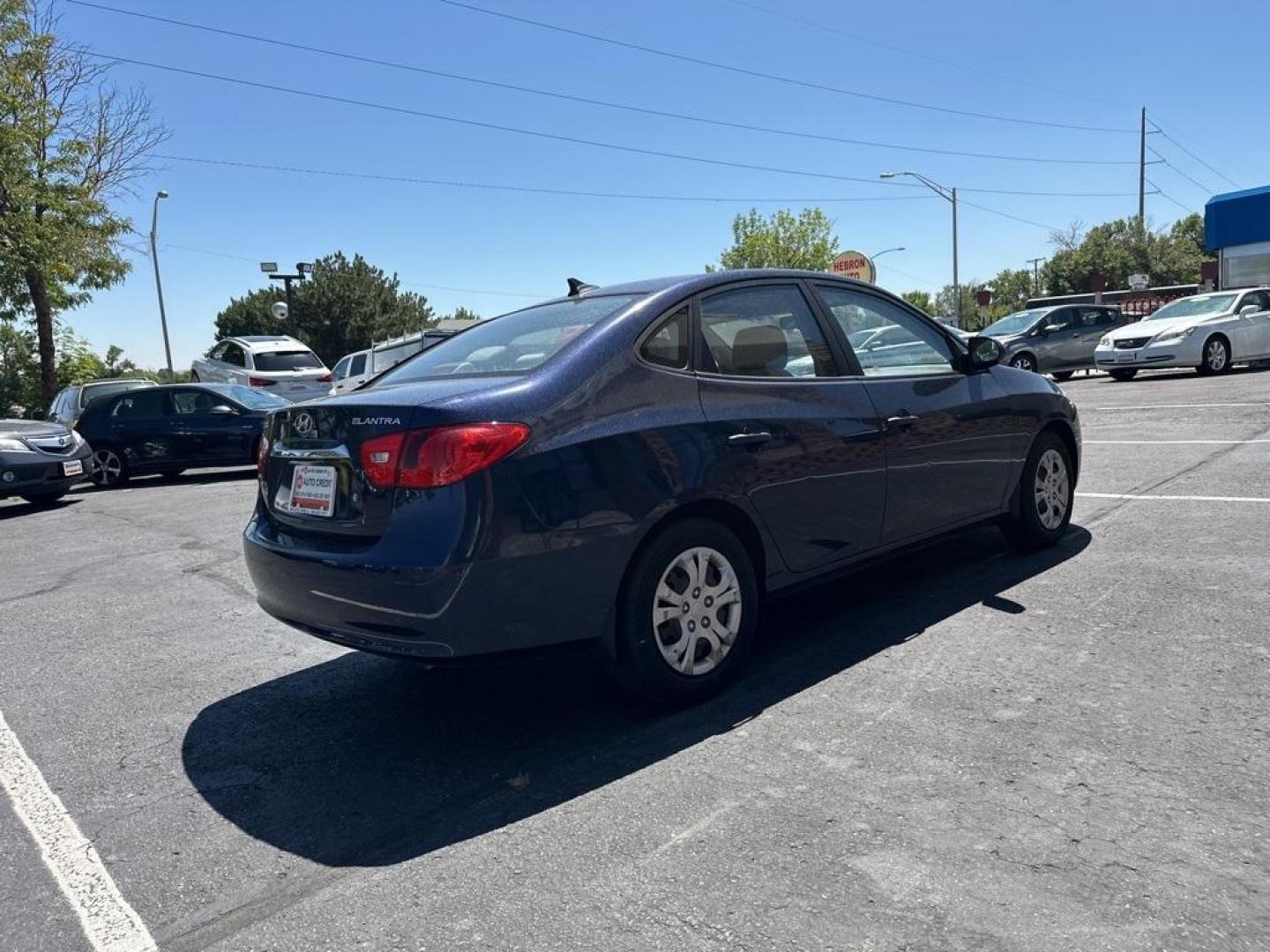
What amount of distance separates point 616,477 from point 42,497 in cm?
1076

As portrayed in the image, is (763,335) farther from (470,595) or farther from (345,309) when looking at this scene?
(345,309)

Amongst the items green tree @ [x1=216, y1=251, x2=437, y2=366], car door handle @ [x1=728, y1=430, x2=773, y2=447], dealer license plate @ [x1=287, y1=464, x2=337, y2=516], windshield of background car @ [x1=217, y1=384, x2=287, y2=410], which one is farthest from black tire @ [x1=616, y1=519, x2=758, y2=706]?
green tree @ [x1=216, y1=251, x2=437, y2=366]

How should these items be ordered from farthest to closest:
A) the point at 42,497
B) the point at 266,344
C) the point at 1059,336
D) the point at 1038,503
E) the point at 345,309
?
the point at 345,309 → the point at 266,344 → the point at 1059,336 → the point at 42,497 → the point at 1038,503

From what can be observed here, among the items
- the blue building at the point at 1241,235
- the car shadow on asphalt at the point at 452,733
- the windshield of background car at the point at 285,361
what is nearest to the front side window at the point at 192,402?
the windshield of background car at the point at 285,361

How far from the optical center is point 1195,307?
18.4 meters

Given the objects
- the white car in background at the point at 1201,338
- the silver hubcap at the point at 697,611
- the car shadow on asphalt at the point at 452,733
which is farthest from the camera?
the white car in background at the point at 1201,338

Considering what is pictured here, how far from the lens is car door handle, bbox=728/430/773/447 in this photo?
371 centimetres

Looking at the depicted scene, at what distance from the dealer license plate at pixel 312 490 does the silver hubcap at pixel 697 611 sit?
1.20 meters

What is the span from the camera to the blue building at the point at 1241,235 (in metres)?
31.7

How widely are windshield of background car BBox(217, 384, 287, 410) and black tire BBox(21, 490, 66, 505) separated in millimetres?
2722

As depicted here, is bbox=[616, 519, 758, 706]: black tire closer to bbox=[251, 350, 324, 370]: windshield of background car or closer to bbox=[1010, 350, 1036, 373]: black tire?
bbox=[1010, 350, 1036, 373]: black tire

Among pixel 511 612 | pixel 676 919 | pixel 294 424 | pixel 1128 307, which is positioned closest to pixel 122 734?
pixel 294 424

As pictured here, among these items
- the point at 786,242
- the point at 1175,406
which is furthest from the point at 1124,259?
the point at 1175,406

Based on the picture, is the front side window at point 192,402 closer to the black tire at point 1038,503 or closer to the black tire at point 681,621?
the black tire at point 1038,503
